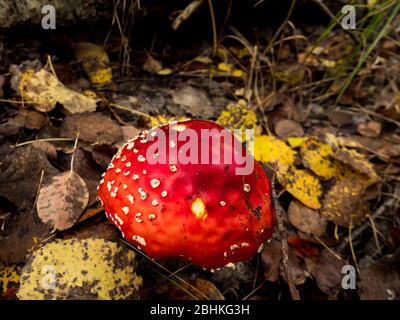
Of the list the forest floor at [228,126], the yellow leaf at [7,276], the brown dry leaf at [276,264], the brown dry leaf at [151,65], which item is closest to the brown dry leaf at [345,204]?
the forest floor at [228,126]

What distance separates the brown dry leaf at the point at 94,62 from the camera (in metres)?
2.43

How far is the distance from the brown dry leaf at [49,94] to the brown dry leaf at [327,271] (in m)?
1.50

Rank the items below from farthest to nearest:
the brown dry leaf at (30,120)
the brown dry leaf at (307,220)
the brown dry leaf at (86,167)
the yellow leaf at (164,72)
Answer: the yellow leaf at (164,72) → the brown dry leaf at (307,220) → the brown dry leaf at (30,120) → the brown dry leaf at (86,167)

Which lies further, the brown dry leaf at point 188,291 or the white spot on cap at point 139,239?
the brown dry leaf at point 188,291

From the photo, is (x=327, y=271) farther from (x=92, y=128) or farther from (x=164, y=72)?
(x=164, y=72)

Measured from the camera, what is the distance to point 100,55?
2494 mm

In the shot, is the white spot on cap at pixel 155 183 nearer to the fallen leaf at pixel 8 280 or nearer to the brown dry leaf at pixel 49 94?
the fallen leaf at pixel 8 280

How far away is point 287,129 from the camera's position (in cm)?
248

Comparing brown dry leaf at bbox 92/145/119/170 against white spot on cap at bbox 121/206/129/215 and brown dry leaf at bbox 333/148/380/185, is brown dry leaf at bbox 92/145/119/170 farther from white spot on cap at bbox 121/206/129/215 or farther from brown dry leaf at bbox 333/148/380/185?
brown dry leaf at bbox 333/148/380/185

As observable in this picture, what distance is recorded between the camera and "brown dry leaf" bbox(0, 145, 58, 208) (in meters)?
1.70

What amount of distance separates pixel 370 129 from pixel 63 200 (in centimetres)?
216
